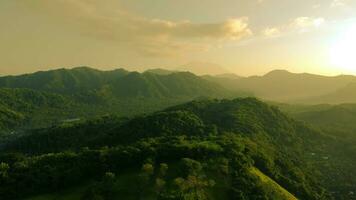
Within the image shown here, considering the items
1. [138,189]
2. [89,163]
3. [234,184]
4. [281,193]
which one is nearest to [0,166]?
[89,163]

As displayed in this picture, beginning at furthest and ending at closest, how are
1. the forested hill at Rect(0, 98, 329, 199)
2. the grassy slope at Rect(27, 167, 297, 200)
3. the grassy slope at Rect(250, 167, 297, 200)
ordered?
the grassy slope at Rect(250, 167, 297, 200), the grassy slope at Rect(27, 167, 297, 200), the forested hill at Rect(0, 98, 329, 199)

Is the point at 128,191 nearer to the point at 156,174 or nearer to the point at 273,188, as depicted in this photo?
the point at 156,174

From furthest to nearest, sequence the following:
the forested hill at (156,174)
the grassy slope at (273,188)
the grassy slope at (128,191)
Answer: the grassy slope at (273,188)
the grassy slope at (128,191)
the forested hill at (156,174)

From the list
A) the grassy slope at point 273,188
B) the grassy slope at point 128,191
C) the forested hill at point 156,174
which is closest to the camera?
the forested hill at point 156,174

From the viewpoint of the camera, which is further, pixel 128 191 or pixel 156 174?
pixel 156 174

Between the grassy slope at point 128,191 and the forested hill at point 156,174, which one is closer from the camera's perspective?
the forested hill at point 156,174

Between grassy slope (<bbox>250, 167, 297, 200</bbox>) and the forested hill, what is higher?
the forested hill

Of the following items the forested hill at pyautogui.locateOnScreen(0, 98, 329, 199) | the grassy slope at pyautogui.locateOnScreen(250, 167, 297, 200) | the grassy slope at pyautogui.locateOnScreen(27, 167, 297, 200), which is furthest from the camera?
the grassy slope at pyautogui.locateOnScreen(250, 167, 297, 200)

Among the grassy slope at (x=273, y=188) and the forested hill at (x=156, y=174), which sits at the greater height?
the forested hill at (x=156, y=174)

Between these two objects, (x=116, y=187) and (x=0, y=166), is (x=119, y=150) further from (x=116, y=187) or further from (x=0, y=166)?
(x=0, y=166)

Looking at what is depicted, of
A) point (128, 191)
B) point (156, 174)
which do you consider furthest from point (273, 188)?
point (128, 191)

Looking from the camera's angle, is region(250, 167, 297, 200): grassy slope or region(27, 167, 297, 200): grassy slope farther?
region(250, 167, 297, 200): grassy slope

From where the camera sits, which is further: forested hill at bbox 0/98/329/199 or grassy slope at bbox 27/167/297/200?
grassy slope at bbox 27/167/297/200
